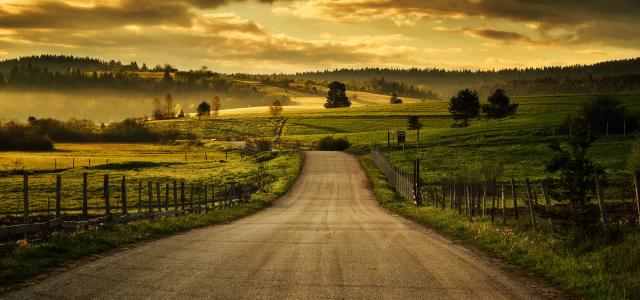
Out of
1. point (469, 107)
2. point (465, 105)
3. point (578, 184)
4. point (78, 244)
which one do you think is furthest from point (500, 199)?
point (469, 107)

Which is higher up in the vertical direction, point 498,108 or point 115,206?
point 498,108

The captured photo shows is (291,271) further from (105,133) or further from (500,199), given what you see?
(105,133)

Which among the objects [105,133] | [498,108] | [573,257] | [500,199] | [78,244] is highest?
[498,108]

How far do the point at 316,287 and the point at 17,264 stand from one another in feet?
22.3

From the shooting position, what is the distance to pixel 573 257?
52.2 ft

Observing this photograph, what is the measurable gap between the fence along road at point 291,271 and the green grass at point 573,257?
80 centimetres

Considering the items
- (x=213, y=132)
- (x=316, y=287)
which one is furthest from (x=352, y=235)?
(x=213, y=132)

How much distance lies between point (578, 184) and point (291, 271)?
8.29 meters

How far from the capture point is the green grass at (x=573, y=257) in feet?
42.1

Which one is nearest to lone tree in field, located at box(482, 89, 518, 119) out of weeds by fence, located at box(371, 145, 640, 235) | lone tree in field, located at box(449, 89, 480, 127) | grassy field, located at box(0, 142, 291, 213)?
lone tree in field, located at box(449, 89, 480, 127)

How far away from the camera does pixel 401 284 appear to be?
508 inches

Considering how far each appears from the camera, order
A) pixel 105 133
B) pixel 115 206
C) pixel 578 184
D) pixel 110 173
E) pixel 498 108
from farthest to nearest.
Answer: pixel 105 133
pixel 498 108
pixel 110 173
pixel 115 206
pixel 578 184

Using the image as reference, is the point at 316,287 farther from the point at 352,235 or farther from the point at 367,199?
the point at 367,199

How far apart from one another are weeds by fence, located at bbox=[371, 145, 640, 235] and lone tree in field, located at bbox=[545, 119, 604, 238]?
0.34 meters
